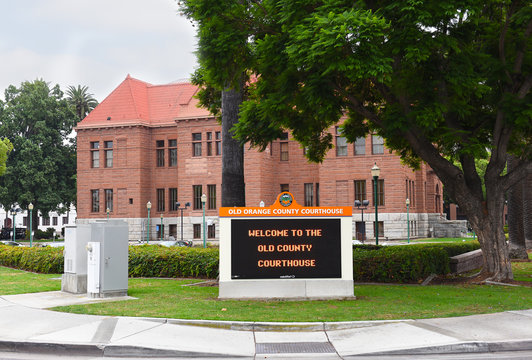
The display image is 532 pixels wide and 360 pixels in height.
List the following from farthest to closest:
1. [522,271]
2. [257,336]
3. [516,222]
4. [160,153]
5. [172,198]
A: 1. [160,153]
2. [172,198]
3. [516,222]
4. [522,271]
5. [257,336]

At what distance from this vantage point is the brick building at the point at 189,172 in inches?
1981

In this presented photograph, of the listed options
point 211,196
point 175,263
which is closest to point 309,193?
point 211,196

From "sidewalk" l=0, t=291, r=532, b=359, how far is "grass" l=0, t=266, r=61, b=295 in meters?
4.55

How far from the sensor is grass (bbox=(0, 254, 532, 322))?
33.4ft

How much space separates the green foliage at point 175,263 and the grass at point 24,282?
2609 millimetres

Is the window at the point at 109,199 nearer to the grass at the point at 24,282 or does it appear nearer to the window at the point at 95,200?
the window at the point at 95,200

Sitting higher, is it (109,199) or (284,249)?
(109,199)

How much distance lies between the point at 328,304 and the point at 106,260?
5.25 metres

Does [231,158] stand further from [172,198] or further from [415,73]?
[172,198]

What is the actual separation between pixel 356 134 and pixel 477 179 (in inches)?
190

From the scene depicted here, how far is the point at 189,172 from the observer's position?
5528cm

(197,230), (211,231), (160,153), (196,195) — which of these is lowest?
(211,231)

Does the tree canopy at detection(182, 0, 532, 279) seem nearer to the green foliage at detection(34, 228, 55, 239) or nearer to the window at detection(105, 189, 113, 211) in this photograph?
the window at detection(105, 189, 113, 211)

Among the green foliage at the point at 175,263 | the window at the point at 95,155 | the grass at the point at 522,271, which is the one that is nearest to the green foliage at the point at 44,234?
the window at the point at 95,155
